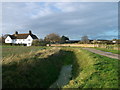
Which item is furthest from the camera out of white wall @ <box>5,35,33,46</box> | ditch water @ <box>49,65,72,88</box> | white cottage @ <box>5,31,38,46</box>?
white cottage @ <box>5,31,38,46</box>

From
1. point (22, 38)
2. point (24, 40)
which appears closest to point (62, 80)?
point (24, 40)

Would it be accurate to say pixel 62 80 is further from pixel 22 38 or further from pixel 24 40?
pixel 22 38

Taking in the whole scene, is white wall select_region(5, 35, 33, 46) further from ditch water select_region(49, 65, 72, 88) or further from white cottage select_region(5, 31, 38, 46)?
ditch water select_region(49, 65, 72, 88)

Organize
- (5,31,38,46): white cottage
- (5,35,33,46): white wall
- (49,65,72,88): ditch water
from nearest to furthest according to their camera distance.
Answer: (49,65,72,88): ditch water, (5,35,33,46): white wall, (5,31,38,46): white cottage

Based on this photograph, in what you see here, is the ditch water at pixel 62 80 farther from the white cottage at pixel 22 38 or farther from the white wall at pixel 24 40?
the white cottage at pixel 22 38

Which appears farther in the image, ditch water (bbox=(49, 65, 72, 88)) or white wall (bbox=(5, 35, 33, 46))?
white wall (bbox=(5, 35, 33, 46))

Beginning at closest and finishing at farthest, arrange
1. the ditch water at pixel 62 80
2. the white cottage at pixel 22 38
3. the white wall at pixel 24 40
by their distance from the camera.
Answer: the ditch water at pixel 62 80 → the white wall at pixel 24 40 → the white cottage at pixel 22 38

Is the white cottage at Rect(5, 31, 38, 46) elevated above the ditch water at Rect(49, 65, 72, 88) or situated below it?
above

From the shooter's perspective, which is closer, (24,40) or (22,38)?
(24,40)

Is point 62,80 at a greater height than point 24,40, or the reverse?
point 24,40

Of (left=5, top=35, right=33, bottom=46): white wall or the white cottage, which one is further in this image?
the white cottage

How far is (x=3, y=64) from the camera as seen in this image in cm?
1178

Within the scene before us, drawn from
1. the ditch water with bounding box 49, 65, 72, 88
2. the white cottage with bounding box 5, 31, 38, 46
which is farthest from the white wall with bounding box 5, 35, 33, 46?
the ditch water with bounding box 49, 65, 72, 88

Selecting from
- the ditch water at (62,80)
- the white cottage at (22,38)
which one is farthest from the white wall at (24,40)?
the ditch water at (62,80)
